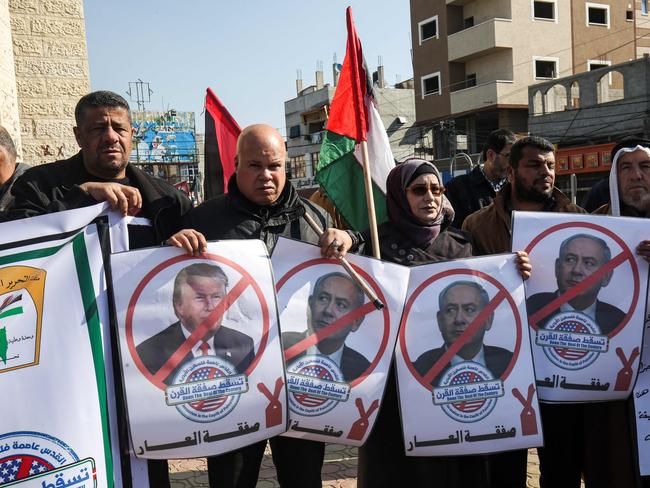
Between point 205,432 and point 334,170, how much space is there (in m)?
1.79

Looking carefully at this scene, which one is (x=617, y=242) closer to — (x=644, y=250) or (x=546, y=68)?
(x=644, y=250)

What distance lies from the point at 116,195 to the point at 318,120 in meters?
49.2

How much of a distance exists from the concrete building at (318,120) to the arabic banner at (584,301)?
38843mm

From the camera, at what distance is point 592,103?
22.4 m

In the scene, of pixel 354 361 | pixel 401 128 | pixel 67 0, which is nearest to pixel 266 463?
pixel 354 361

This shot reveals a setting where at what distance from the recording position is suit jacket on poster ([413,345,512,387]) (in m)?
2.45

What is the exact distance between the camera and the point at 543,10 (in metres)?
30.8

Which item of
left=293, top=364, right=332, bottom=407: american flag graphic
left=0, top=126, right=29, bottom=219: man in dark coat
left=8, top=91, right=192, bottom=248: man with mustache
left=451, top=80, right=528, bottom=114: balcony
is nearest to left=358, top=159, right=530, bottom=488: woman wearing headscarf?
left=293, top=364, right=332, bottom=407: american flag graphic

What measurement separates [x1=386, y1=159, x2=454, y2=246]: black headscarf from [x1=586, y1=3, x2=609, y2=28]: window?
3375 centimetres

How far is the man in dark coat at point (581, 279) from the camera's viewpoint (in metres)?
2.61

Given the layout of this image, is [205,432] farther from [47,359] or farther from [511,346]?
[511,346]

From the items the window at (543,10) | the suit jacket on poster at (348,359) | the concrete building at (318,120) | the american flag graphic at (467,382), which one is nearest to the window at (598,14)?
the window at (543,10)

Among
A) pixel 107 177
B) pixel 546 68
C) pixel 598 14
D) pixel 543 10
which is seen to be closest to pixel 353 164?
pixel 107 177

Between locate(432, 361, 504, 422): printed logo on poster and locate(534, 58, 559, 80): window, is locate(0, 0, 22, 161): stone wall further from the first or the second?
locate(534, 58, 559, 80): window
